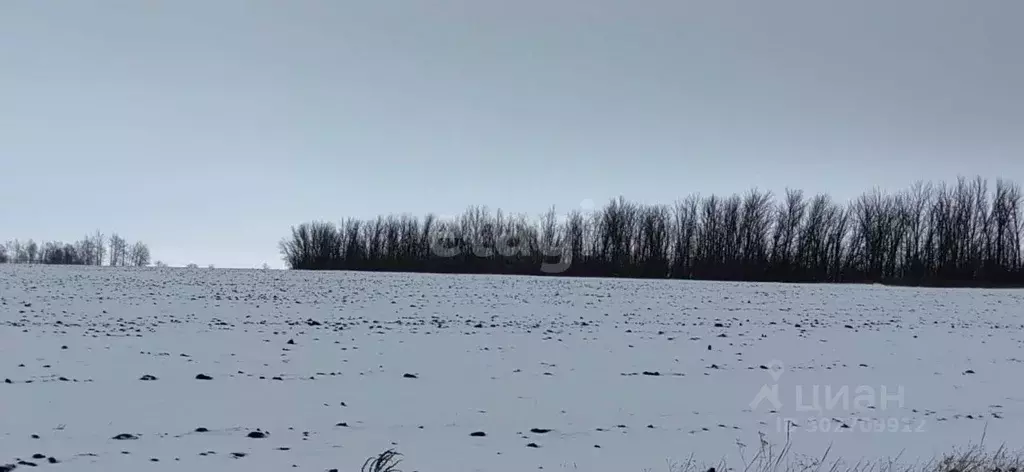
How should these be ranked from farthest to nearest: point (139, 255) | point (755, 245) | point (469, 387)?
point (139, 255), point (755, 245), point (469, 387)

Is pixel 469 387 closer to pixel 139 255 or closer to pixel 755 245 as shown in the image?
pixel 755 245

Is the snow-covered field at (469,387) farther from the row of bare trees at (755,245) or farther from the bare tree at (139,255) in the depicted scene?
the bare tree at (139,255)

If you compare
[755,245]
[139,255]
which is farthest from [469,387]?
[139,255]

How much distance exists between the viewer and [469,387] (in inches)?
453

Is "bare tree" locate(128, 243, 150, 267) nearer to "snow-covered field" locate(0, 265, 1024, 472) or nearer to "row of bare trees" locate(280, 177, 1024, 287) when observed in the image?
"row of bare trees" locate(280, 177, 1024, 287)

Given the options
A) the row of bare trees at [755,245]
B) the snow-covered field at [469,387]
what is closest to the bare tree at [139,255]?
the row of bare trees at [755,245]

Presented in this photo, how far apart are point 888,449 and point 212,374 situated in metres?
9.89

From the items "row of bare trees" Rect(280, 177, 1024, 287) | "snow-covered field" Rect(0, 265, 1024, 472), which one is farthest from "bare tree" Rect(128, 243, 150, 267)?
"snow-covered field" Rect(0, 265, 1024, 472)

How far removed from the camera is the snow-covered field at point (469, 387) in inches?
311

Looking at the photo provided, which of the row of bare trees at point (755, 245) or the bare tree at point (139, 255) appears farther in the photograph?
the bare tree at point (139, 255)

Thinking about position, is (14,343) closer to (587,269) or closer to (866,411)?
(866,411)

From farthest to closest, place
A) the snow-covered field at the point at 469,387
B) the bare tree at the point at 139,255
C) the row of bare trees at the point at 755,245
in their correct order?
the bare tree at the point at 139,255 < the row of bare trees at the point at 755,245 < the snow-covered field at the point at 469,387

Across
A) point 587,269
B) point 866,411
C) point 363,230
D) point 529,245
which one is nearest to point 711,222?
point 587,269

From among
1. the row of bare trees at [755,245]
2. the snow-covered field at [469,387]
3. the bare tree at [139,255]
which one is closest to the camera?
the snow-covered field at [469,387]
